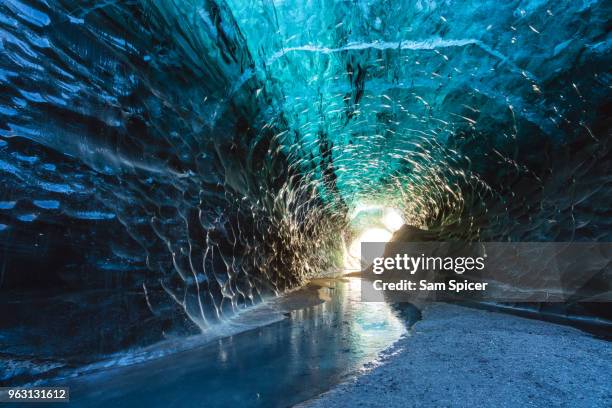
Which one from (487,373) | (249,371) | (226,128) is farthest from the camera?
(226,128)

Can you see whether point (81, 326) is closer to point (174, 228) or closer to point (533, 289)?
point (174, 228)

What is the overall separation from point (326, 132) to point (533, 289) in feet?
14.1

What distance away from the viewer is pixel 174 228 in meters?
3.40

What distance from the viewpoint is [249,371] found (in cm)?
229

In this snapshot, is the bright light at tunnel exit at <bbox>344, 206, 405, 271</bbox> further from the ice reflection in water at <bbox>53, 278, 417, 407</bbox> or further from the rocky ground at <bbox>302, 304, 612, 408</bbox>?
the rocky ground at <bbox>302, 304, 612, 408</bbox>

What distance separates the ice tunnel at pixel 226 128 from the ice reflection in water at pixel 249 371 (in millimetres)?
460

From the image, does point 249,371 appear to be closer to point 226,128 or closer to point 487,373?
point 487,373

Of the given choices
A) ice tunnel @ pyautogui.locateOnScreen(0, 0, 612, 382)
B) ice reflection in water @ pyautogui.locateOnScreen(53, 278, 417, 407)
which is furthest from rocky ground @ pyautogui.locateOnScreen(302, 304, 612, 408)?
ice tunnel @ pyautogui.locateOnScreen(0, 0, 612, 382)

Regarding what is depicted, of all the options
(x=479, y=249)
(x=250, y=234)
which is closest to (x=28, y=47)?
(x=250, y=234)

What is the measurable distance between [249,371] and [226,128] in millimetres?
3398

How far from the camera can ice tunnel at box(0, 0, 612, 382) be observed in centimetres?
216

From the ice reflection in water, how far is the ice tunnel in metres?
0.46

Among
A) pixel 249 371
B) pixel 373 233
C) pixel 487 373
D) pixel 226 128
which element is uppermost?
pixel 226 128

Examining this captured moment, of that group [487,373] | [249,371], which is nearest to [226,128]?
[249,371]
